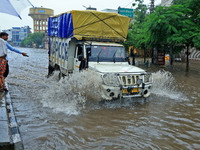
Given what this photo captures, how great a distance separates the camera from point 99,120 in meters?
5.90

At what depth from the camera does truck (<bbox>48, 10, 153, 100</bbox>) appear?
672cm

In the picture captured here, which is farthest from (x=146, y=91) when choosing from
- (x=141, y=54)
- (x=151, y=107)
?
(x=141, y=54)

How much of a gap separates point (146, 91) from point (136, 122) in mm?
1657

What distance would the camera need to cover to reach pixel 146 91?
723cm

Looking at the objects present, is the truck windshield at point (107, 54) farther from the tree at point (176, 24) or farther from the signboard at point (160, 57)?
the signboard at point (160, 57)

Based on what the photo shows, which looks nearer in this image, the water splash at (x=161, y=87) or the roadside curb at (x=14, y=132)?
the roadside curb at (x=14, y=132)

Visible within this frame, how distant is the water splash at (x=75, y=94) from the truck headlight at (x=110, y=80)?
0.18 metres

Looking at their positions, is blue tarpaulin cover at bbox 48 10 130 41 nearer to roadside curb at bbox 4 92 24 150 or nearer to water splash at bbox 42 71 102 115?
water splash at bbox 42 71 102 115

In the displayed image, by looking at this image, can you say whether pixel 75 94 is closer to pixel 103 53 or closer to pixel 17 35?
pixel 103 53

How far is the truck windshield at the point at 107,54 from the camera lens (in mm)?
8086

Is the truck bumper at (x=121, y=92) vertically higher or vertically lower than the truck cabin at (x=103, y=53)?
lower

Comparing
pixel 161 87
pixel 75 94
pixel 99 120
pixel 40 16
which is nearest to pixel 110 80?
pixel 99 120

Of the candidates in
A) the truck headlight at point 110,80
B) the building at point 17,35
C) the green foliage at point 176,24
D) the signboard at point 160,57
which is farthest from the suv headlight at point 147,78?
the building at point 17,35

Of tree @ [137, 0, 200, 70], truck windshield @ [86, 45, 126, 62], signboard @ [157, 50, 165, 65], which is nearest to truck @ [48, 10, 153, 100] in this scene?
truck windshield @ [86, 45, 126, 62]
